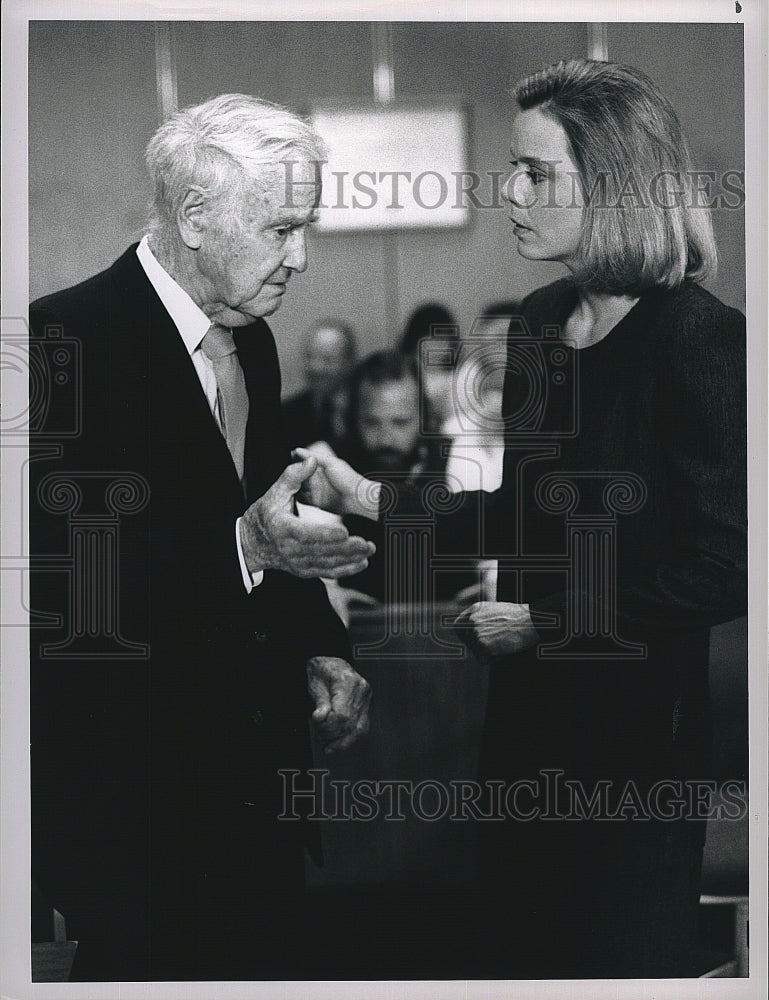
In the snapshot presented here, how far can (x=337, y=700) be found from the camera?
120 inches

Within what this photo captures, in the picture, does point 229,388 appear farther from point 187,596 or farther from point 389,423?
point 187,596

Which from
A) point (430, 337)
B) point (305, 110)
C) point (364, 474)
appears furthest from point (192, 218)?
point (364, 474)

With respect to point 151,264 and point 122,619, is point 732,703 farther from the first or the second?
point 151,264

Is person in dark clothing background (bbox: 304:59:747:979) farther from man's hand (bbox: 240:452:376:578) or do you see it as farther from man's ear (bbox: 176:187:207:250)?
man's ear (bbox: 176:187:207:250)

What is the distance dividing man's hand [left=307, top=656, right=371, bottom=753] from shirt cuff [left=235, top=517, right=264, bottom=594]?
0.23 metres

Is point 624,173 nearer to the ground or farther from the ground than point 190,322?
farther from the ground

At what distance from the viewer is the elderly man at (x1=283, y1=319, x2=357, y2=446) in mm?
3023

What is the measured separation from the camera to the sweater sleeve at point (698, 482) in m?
3.05

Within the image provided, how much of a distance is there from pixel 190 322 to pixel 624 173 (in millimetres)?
1106

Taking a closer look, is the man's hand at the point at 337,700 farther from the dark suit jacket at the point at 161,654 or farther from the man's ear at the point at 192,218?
the man's ear at the point at 192,218

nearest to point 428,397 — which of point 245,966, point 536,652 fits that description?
point 536,652

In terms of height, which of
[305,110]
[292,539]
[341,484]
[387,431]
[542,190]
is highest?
[305,110]

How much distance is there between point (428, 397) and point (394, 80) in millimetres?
760

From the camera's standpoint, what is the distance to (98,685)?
3057 mm
